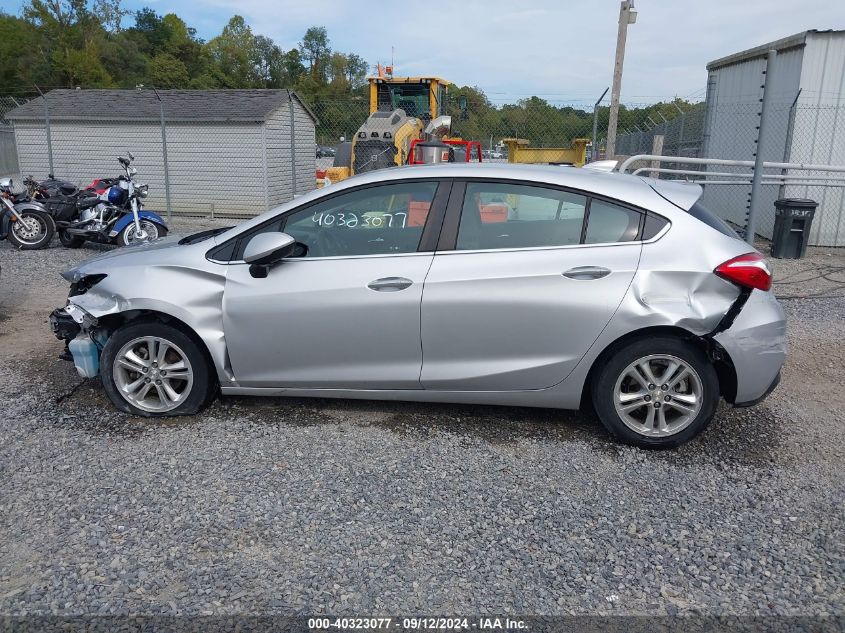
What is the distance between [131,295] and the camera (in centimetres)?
438

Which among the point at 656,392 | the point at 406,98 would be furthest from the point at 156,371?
the point at 406,98

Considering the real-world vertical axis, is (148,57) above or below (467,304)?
above

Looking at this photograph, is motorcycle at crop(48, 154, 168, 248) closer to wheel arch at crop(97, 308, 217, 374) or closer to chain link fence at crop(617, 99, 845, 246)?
wheel arch at crop(97, 308, 217, 374)

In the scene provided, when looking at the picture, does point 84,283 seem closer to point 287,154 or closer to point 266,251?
point 266,251

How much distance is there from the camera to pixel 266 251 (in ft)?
13.5

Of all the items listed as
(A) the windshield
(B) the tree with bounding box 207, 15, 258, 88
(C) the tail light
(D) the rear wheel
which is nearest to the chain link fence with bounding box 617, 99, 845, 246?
(A) the windshield

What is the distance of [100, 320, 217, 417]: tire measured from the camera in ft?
14.4

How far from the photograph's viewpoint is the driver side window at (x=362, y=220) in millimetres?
4262

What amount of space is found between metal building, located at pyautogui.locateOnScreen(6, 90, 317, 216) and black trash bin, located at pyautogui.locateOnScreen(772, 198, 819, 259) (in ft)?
30.6

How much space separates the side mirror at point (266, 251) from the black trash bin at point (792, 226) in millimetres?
9071

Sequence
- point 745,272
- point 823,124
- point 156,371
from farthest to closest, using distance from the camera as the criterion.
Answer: point 823,124 < point 156,371 < point 745,272

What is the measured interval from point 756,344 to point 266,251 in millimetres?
2838

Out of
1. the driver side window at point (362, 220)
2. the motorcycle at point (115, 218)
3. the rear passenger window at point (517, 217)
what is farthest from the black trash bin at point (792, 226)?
the motorcycle at point (115, 218)

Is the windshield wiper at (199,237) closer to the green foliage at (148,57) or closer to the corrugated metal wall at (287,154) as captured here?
the corrugated metal wall at (287,154)
